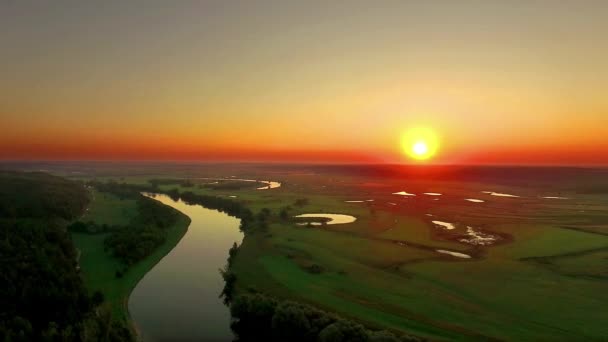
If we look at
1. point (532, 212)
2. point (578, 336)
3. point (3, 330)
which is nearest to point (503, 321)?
point (578, 336)

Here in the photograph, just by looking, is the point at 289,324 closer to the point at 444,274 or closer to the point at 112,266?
the point at 444,274

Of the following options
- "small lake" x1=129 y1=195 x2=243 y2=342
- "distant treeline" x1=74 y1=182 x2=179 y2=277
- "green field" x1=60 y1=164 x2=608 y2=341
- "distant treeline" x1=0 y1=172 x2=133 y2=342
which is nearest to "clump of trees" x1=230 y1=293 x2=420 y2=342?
"small lake" x1=129 y1=195 x2=243 y2=342

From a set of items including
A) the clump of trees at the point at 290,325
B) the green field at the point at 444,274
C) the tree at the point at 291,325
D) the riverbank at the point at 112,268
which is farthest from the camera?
the riverbank at the point at 112,268

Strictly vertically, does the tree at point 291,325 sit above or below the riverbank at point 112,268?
above

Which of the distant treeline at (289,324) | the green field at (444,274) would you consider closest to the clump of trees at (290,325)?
the distant treeline at (289,324)

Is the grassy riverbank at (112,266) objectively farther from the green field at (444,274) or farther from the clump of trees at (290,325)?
the green field at (444,274)

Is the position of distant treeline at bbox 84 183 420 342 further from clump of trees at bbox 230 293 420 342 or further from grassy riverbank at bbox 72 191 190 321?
grassy riverbank at bbox 72 191 190 321
